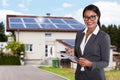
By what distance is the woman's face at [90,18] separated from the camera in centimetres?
372

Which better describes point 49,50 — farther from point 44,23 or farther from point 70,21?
point 70,21

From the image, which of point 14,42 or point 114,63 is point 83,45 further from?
point 14,42

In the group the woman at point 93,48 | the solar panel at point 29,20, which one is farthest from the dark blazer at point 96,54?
the solar panel at point 29,20

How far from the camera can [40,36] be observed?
160 feet

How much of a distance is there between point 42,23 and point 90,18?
46.8 m

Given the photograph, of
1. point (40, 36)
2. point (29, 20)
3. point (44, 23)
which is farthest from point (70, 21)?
point (40, 36)

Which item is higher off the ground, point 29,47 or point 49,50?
point 29,47

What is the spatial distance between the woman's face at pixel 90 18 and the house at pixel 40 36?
4287cm

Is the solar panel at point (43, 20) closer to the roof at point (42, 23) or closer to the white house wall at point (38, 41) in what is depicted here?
the roof at point (42, 23)

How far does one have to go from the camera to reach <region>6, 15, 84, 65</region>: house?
47.8 m

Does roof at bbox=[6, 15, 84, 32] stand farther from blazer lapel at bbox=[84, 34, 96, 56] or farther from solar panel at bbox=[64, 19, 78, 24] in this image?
blazer lapel at bbox=[84, 34, 96, 56]

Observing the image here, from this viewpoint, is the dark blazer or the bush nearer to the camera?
the dark blazer

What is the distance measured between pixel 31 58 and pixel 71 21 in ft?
26.4

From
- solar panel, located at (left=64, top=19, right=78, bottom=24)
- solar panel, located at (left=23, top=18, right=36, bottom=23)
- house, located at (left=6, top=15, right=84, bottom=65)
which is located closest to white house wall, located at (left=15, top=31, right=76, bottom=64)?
house, located at (left=6, top=15, right=84, bottom=65)
